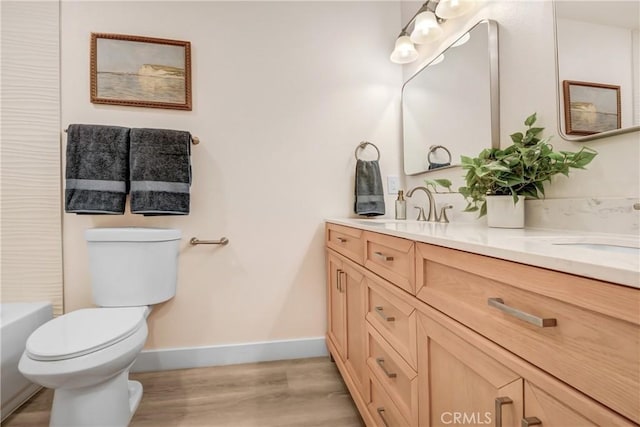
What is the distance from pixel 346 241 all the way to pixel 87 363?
1.07 meters

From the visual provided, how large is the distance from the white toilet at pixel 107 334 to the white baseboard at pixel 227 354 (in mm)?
221

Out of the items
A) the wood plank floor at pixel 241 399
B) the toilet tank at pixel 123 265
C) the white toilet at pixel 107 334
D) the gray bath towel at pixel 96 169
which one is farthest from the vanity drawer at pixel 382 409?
the gray bath towel at pixel 96 169

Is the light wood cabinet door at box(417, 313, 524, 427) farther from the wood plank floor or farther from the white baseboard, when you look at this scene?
the white baseboard

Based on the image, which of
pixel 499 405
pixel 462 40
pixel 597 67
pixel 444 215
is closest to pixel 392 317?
pixel 499 405

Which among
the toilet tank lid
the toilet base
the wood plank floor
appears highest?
the toilet tank lid

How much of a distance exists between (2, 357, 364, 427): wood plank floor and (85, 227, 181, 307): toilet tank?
0.47 meters

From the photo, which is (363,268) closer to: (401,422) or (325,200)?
(401,422)

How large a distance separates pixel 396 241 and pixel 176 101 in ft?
4.91

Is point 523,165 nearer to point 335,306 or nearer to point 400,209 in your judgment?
point 400,209

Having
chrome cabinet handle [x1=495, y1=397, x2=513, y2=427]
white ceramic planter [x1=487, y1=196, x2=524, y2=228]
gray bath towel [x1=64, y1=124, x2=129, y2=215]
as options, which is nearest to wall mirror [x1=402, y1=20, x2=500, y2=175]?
white ceramic planter [x1=487, y1=196, x2=524, y2=228]

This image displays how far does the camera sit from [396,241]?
0.93 meters

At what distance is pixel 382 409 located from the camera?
102 centimetres

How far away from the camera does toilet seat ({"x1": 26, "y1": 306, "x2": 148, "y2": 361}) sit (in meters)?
1.04

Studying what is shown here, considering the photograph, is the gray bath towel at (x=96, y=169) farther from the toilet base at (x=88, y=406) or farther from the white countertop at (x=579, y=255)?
the white countertop at (x=579, y=255)
